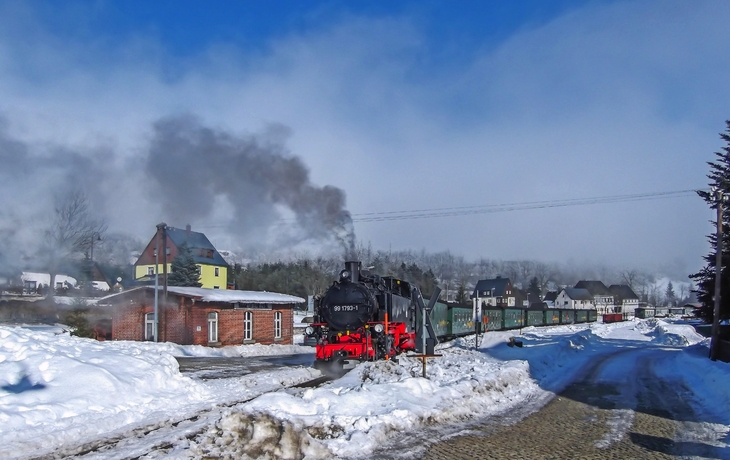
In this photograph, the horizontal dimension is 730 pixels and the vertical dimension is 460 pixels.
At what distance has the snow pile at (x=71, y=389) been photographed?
28.9ft

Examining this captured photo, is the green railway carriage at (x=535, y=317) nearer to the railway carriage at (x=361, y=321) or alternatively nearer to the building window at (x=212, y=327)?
the building window at (x=212, y=327)

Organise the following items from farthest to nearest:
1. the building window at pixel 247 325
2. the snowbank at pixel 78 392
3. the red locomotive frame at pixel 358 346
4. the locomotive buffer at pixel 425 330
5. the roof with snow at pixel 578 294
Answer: the roof with snow at pixel 578 294, the building window at pixel 247 325, the locomotive buffer at pixel 425 330, the red locomotive frame at pixel 358 346, the snowbank at pixel 78 392

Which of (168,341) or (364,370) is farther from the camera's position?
(168,341)

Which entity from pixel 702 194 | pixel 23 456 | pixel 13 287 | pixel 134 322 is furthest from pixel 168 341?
pixel 702 194

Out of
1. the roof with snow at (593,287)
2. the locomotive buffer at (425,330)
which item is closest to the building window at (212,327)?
the locomotive buffer at (425,330)

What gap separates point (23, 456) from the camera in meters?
7.55

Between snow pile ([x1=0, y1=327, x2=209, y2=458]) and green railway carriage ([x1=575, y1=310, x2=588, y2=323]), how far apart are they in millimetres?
73876

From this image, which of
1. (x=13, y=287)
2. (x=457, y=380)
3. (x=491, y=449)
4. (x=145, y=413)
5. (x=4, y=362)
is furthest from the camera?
(x=13, y=287)

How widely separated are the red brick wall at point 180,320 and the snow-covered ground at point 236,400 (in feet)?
45.0

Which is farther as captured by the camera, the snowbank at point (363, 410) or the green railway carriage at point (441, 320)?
the green railway carriage at point (441, 320)

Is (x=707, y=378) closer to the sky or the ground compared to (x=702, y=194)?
closer to the ground

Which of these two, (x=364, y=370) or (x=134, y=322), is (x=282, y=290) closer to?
(x=134, y=322)

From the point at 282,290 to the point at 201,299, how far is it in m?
29.8

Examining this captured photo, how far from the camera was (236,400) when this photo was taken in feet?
40.5
